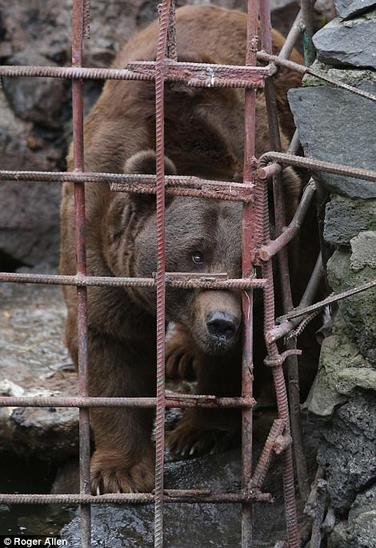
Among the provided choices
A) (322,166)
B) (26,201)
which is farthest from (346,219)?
(26,201)

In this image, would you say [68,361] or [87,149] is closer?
[87,149]

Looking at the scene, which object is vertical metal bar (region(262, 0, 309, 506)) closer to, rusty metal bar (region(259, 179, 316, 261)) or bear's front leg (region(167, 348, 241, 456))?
rusty metal bar (region(259, 179, 316, 261))

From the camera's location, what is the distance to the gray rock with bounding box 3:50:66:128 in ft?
29.8

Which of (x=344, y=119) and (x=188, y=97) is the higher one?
(x=188, y=97)

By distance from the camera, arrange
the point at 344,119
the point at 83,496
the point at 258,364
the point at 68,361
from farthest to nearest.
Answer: the point at 68,361 < the point at 258,364 < the point at 83,496 < the point at 344,119

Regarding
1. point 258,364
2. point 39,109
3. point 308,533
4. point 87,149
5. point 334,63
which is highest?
point 39,109

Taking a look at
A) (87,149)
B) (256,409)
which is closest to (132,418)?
(256,409)

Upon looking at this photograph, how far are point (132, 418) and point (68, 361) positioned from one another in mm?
1522

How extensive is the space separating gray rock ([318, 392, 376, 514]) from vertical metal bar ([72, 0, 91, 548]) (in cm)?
101

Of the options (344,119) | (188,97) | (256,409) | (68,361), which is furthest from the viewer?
(68,361)

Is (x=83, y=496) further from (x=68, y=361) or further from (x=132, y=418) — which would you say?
(x=68, y=361)

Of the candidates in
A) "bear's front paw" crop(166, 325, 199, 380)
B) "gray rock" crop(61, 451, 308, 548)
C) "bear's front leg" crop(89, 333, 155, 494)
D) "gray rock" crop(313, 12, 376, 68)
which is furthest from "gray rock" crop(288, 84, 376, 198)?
"bear's front paw" crop(166, 325, 199, 380)

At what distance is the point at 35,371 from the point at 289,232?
9.44 feet

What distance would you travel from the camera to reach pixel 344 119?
4172 mm
